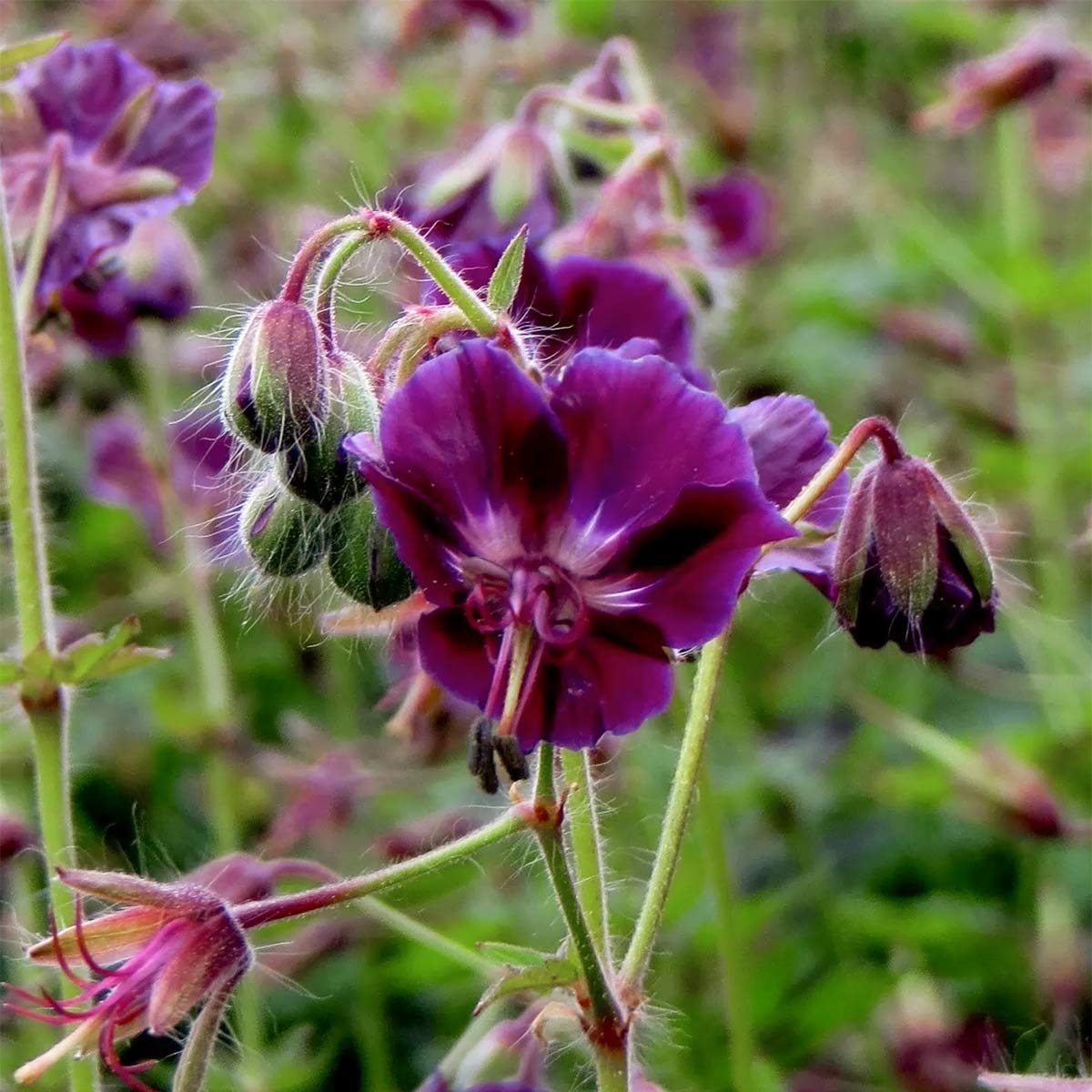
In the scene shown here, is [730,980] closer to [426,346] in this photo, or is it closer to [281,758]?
[426,346]

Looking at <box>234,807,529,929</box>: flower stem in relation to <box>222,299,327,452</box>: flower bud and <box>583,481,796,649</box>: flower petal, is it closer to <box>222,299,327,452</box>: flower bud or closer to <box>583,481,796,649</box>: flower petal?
<box>583,481,796,649</box>: flower petal

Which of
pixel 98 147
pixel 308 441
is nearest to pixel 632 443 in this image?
pixel 308 441

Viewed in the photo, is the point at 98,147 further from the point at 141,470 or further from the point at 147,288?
the point at 141,470

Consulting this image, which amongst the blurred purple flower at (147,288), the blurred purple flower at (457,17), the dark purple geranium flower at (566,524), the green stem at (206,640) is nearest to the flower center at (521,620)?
the dark purple geranium flower at (566,524)

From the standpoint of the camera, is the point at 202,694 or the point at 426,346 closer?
the point at 426,346

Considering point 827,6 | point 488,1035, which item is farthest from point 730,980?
point 827,6

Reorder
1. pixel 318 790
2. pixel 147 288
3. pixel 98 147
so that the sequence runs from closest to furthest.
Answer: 1. pixel 98 147
2. pixel 147 288
3. pixel 318 790
